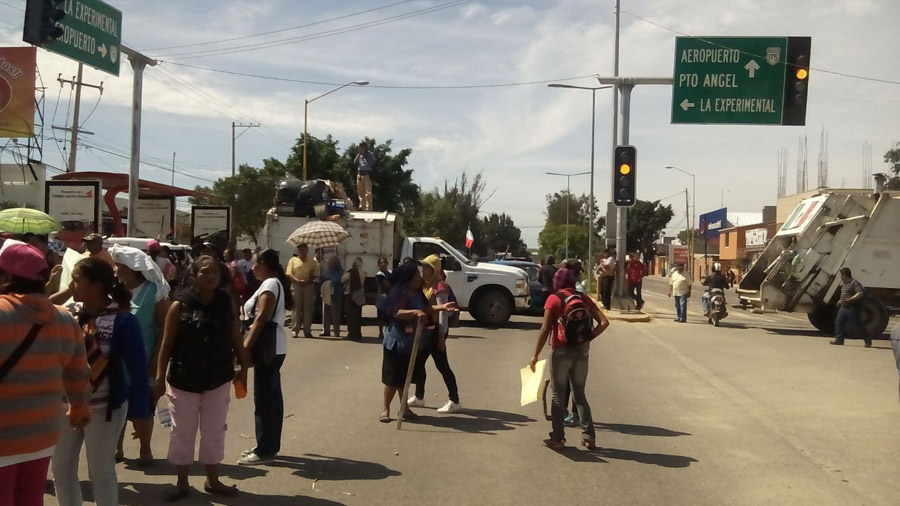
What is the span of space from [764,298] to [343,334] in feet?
31.9

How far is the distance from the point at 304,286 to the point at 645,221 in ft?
264

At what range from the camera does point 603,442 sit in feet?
25.5

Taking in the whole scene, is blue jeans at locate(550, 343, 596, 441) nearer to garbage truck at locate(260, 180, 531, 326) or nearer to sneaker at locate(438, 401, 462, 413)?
sneaker at locate(438, 401, 462, 413)

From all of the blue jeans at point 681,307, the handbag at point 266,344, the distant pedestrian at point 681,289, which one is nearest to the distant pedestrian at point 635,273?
the distant pedestrian at point 681,289

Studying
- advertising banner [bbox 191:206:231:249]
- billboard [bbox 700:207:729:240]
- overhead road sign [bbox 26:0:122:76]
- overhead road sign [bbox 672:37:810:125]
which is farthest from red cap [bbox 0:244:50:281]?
billboard [bbox 700:207:729:240]

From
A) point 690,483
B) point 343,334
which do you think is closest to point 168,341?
point 690,483

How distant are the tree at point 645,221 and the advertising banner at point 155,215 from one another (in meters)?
70.8

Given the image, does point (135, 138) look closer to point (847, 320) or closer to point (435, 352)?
A: point (435, 352)

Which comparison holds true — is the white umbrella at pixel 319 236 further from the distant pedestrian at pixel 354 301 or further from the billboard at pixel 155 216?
the billboard at pixel 155 216

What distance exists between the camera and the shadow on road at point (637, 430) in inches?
322

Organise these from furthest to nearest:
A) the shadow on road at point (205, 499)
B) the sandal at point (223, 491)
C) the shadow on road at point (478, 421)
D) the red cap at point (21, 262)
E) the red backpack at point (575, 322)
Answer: the shadow on road at point (478, 421), the red backpack at point (575, 322), the sandal at point (223, 491), the shadow on road at point (205, 499), the red cap at point (21, 262)

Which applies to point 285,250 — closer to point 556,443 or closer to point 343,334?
point 343,334

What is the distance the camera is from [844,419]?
9.05 m

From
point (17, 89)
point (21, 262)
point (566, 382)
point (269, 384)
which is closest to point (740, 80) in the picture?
point (566, 382)
